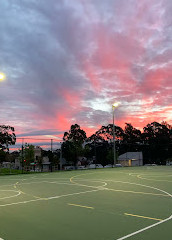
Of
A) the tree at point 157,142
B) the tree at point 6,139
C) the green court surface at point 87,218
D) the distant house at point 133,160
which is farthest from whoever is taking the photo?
the tree at point 157,142

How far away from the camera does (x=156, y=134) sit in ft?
285

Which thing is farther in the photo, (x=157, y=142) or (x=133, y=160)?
(x=157, y=142)

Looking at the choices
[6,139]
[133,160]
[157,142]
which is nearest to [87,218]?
[6,139]

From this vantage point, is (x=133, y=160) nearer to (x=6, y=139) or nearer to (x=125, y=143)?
(x=125, y=143)

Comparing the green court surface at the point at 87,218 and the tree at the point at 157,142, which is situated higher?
the tree at the point at 157,142

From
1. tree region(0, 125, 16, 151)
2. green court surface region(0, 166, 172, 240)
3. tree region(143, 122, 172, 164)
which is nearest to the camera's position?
green court surface region(0, 166, 172, 240)

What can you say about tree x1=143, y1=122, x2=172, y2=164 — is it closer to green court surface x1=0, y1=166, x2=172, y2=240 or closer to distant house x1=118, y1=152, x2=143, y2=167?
distant house x1=118, y1=152, x2=143, y2=167

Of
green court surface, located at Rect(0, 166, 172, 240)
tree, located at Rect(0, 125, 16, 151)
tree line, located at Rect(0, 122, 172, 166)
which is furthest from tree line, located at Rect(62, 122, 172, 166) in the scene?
green court surface, located at Rect(0, 166, 172, 240)

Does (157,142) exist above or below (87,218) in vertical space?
above

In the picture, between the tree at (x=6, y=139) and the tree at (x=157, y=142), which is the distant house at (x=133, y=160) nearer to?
the tree at (x=157, y=142)

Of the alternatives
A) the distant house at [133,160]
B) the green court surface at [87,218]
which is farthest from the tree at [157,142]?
the green court surface at [87,218]

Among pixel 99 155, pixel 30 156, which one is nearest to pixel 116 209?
pixel 30 156

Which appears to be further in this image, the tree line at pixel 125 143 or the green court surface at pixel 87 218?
→ the tree line at pixel 125 143

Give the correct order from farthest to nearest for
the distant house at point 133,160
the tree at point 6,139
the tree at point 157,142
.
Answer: the tree at point 157,142 < the distant house at point 133,160 < the tree at point 6,139
